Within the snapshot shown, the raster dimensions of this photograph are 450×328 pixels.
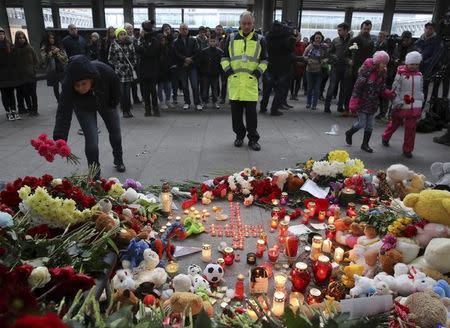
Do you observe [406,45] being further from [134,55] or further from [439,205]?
[439,205]

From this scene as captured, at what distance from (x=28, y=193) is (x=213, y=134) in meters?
4.38

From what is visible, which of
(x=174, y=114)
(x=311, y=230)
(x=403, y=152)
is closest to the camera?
(x=311, y=230)

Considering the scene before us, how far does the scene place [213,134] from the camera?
640 centimetres

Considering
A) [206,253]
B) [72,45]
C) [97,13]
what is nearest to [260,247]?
[206,253]

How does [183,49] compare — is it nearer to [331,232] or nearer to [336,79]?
[336,79]

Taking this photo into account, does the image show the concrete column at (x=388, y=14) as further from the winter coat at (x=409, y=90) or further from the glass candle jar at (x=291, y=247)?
the glass candle jar at (x=291, y=247)

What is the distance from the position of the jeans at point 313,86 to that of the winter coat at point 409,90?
10.6ft

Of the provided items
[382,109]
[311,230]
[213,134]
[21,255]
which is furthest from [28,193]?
[382,109]

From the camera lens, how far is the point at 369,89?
522 centimetres

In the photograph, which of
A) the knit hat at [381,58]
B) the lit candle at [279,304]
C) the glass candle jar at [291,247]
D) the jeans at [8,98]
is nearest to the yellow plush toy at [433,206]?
the glass candle jar at [291,247]

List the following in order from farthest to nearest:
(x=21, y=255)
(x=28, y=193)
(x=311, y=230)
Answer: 1. (x=311, y=230)
2. (x=28, y=193)
3. (x=21, y=255)

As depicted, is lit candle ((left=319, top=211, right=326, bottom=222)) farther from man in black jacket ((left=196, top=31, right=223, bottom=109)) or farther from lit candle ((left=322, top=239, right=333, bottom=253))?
man in black jacket ((left=196, top=31, right=223, bottom=109))

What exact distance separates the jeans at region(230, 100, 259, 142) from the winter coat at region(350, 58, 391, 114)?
1.41 metres

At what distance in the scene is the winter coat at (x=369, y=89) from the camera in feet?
17.0
